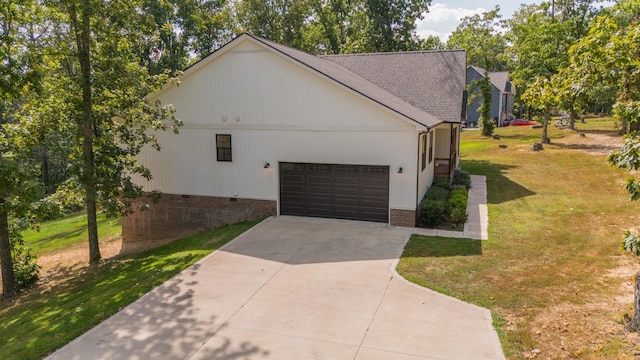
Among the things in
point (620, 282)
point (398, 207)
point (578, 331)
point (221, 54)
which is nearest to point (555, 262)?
point (620, 282)

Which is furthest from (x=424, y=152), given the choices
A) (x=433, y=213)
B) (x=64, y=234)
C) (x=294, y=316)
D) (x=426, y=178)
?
(x=64, y=234)

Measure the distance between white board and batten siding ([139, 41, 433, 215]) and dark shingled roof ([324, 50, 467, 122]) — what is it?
16.0ft

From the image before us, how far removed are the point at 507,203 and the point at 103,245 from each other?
1849 centimetres

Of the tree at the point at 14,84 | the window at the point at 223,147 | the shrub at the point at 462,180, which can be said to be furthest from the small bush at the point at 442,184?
the tree at the point at 14,84

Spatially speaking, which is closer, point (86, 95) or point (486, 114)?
point (86, 95)

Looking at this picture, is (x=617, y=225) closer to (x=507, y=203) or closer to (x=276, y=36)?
(x=507, y=203)

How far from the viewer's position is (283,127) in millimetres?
17016

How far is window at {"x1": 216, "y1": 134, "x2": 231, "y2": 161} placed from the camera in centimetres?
1784

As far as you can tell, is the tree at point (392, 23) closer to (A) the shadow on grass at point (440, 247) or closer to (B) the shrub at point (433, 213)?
(B) the shrub at point (433, 213)

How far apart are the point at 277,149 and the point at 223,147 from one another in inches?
93.9

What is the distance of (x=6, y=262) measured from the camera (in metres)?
14.2

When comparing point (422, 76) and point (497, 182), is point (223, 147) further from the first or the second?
point (497, 182)

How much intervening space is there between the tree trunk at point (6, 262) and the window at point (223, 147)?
24.6 ft

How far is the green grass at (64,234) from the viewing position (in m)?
21.9
